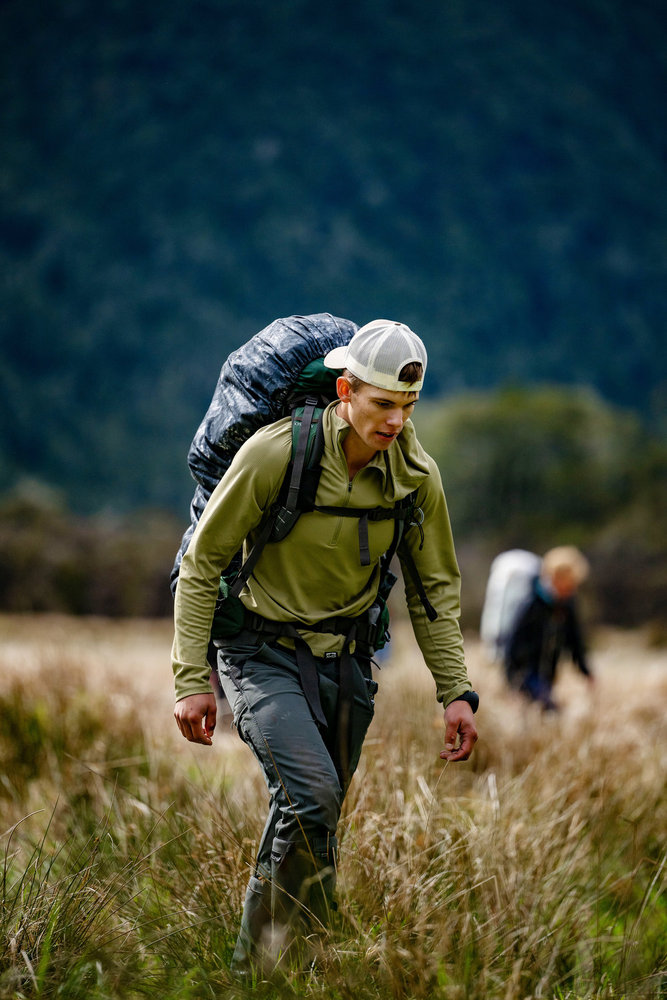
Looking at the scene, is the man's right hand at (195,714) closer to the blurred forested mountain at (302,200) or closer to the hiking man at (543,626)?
the hiking man at (543,626)

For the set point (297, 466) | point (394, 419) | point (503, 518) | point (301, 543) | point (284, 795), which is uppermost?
point (503, 518)

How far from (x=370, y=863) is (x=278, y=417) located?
148 centimetres

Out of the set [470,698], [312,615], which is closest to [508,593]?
[470,698]

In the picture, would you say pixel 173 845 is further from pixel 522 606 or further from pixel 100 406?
pixel 100 406

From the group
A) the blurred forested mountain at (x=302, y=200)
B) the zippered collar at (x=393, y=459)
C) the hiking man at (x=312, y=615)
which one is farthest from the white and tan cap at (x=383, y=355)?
the blurred forested mountain at (x=302, y=200)

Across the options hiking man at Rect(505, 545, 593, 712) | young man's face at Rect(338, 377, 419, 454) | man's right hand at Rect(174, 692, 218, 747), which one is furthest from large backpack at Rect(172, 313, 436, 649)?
hiking man at Rect(505, 545, 593, 712)

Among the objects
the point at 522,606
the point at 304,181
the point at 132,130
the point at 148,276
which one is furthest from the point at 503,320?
the point at 522,606

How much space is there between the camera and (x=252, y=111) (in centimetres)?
13450

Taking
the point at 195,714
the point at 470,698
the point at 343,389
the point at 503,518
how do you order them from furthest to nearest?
1. the point at 503,518
2. the point at 470,698
3. the point at 343,389
4. the point at 195,714

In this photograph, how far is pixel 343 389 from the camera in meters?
2.85

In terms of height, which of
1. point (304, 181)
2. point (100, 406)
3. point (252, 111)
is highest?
point (252, 111)

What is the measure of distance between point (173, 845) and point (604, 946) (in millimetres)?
1547

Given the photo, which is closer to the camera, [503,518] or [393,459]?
[393,459]

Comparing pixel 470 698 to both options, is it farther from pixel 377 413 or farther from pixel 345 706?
pixel 377 413
